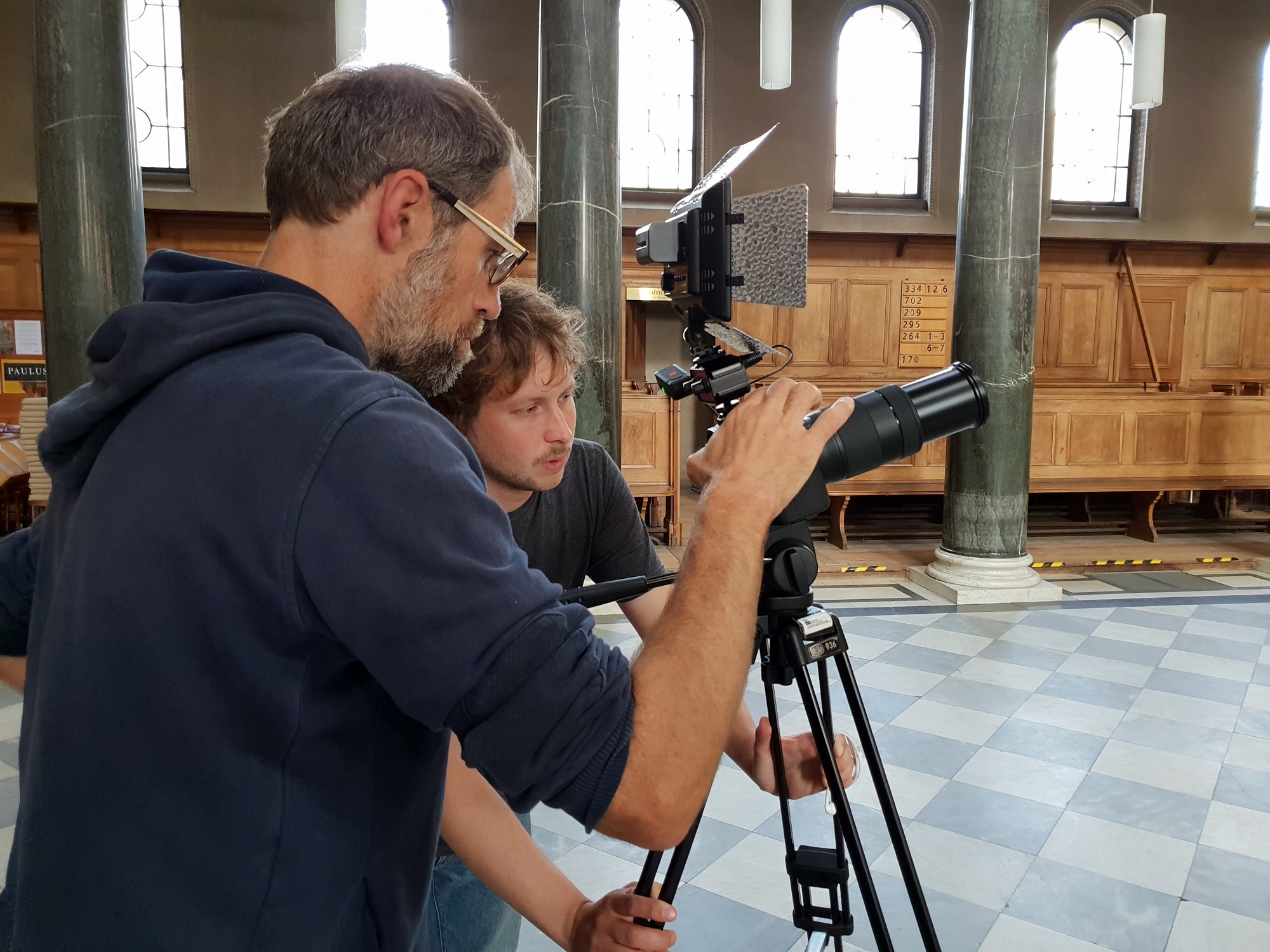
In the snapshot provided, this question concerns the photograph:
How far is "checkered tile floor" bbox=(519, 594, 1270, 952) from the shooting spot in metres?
2.39

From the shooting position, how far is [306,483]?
67 cm

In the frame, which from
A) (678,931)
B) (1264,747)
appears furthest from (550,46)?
(1264,747)

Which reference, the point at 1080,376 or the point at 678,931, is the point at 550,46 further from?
the point at 1080,376

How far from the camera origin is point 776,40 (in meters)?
5.43

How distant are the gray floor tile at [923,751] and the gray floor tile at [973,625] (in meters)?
1.59

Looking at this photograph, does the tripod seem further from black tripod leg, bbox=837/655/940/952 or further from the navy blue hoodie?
the navy blue hoodie

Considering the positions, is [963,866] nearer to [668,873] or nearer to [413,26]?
[668,873]

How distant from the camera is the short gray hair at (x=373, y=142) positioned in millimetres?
865

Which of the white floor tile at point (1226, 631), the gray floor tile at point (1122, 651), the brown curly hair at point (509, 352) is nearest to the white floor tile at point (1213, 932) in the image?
the brown curly hair at point (509, 352)

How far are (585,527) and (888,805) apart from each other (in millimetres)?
714

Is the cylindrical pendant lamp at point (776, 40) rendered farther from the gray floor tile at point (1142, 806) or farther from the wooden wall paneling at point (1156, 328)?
the wooden wall paneling at point (1156, 328)

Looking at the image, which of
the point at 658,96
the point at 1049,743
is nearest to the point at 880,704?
the point at 1049,743

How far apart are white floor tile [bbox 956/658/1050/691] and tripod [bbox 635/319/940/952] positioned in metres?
3.24

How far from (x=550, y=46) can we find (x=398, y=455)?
4565 mm
